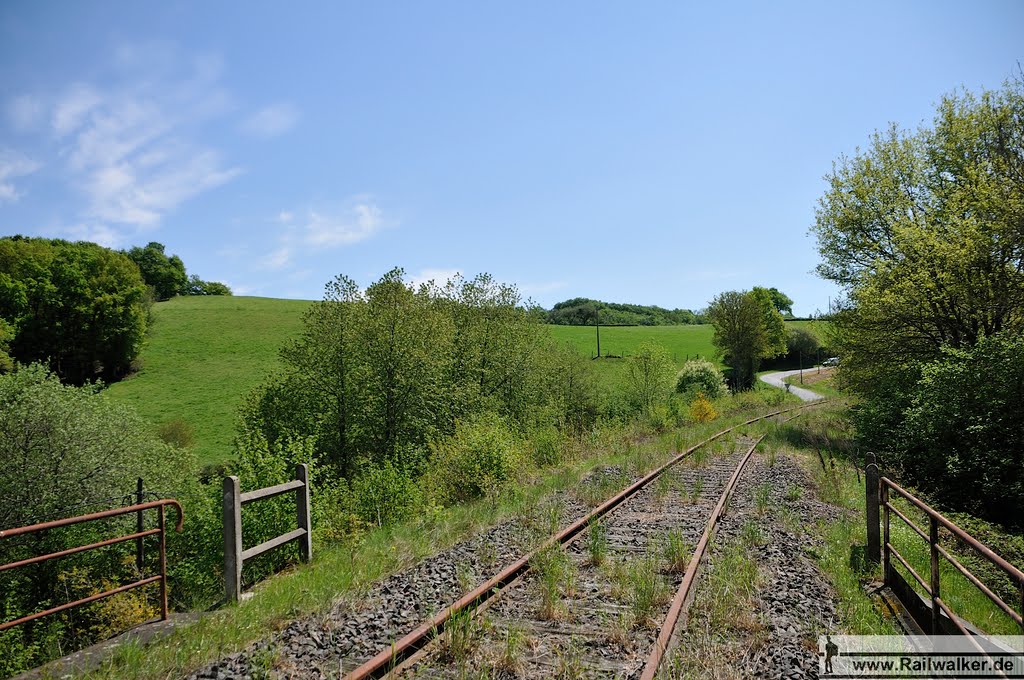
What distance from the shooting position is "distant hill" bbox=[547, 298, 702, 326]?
369 feet

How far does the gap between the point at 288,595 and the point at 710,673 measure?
4121 millimetres

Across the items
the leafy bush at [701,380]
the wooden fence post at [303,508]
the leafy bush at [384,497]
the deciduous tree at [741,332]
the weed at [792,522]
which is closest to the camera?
the wooden fence post at [303,508]

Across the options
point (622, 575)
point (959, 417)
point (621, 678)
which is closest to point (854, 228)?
point (959, 417)

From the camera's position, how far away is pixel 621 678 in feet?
13.8

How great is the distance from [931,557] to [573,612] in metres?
3.21

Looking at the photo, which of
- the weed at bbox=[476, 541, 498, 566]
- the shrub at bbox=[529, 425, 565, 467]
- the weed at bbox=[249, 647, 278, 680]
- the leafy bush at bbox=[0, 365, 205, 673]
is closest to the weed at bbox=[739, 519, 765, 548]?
the weed at bbox=[476, 541, 498, 566]

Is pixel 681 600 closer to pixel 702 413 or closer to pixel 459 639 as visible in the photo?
pixel 459 639

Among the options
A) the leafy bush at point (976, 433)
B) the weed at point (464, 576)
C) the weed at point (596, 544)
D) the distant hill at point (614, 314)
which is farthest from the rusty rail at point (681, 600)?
the distant hill at point (614, 314)

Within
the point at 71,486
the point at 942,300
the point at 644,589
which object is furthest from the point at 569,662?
the point at 942,300

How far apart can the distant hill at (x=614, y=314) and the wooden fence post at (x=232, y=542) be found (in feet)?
318

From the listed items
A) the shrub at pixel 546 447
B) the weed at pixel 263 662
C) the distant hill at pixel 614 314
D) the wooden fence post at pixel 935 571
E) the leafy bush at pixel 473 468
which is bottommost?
the shrub at pixel 546 447

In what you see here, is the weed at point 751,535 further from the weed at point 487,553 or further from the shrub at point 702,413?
the shrub at point 702,413

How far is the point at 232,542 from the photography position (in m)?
6.28

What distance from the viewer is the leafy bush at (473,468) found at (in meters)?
13.6
